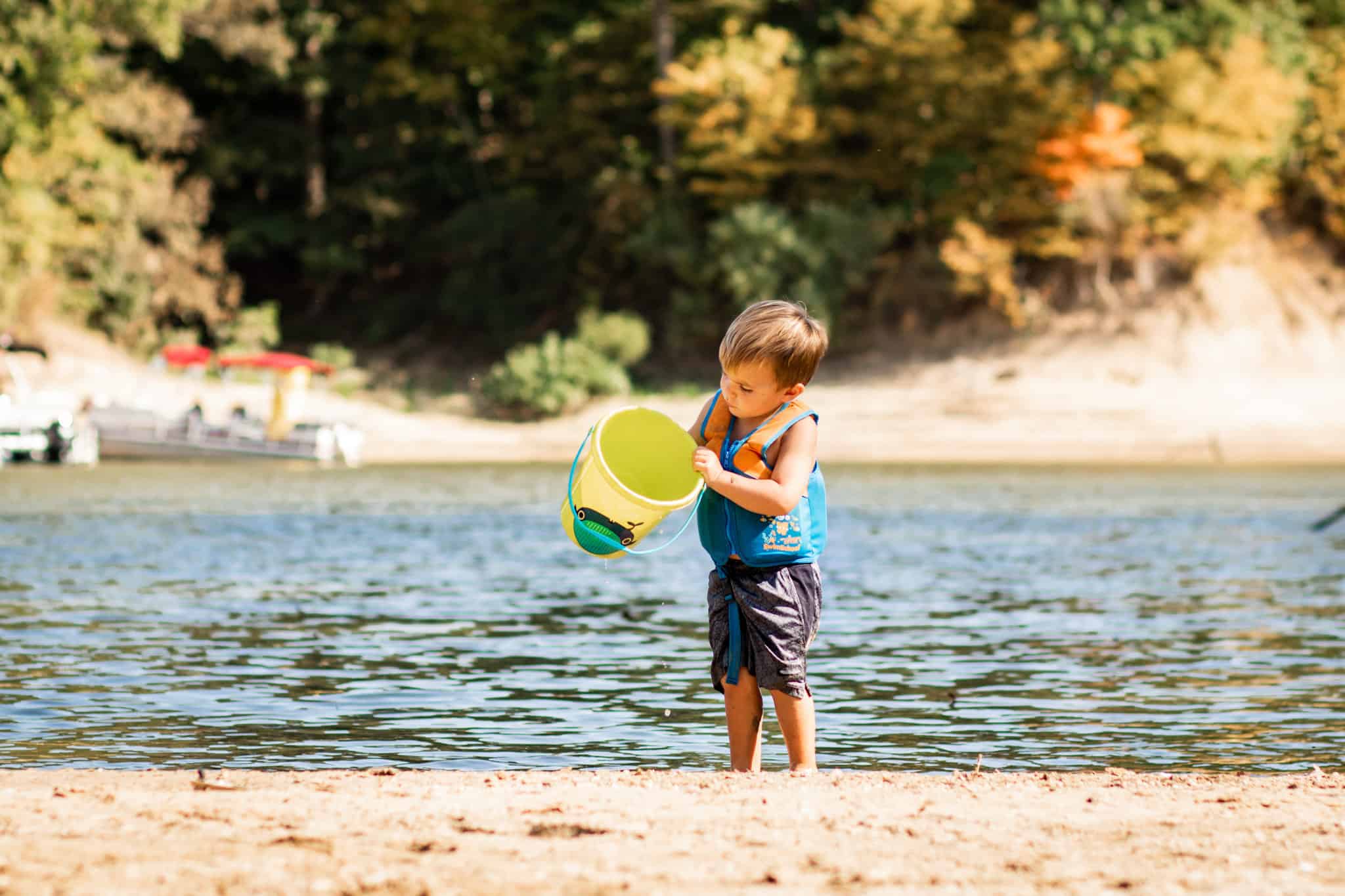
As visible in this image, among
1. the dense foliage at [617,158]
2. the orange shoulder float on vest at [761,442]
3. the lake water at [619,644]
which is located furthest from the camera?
the dense foliage at [617,158]

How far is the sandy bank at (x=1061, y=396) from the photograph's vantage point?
43.6m

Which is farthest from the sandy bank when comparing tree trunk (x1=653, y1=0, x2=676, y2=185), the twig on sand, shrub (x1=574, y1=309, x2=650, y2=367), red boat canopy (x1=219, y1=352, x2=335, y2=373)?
the twig on sand

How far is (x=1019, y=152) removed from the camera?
47.2 metres

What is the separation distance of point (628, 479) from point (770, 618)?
0.72 metres

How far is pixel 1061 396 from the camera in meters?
45.8

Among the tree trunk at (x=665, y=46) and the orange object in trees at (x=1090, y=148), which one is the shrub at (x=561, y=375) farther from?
the orange object in trees at (x=1090, y=148)

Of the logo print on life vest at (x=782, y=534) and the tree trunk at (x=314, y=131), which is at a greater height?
the tree trunk at (x=314, y=131)

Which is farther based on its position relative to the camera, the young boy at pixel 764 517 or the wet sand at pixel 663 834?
the young boy at pixel 764 517

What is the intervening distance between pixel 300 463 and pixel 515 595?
2799 centimetres

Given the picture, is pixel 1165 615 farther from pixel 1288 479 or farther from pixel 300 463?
pixel 300 463

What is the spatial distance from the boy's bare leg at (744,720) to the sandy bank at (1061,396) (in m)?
36.6

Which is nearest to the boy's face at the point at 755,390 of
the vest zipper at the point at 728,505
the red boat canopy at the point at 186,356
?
the vest zipper at the point at 728,505

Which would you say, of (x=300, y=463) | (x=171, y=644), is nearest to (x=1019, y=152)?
(x=300, y=463)

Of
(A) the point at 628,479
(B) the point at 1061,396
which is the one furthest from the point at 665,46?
(A) the point at 628,479
